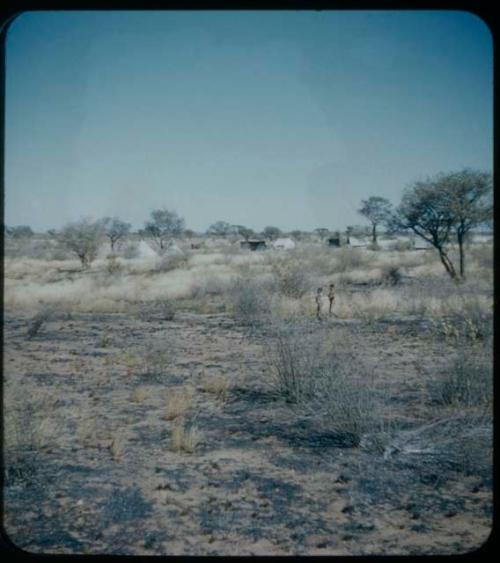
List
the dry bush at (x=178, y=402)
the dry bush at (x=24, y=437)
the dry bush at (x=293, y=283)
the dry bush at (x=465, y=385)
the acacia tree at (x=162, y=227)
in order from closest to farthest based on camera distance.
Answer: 1. the dry bush at (x=24, y=437)
2. the dry bush at (x=465, y=385)
3. the dry bush at (x=178, y=402)
4. the dry bush at (x=293, y=283)
5. the acacia tree at (x=162, y=227)

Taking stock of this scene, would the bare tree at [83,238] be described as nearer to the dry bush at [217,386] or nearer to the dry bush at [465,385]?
the dry bush at [217,386]

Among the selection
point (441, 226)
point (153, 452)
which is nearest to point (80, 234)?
point (441, 226)

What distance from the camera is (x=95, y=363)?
6.92 meters

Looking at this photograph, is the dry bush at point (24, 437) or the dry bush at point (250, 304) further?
the dry bush at point (250, 304)

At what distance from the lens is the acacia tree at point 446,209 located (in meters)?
14.0

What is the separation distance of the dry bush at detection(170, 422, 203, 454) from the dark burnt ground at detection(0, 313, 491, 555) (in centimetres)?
6

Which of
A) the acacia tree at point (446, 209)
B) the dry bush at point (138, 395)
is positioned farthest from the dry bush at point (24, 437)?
the acacia tree at point (446, 209)

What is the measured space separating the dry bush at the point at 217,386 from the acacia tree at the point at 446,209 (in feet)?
32.7

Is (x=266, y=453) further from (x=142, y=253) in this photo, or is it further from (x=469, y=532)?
(x=142, y=253)

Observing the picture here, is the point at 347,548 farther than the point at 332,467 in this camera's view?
No

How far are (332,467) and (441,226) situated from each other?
13239 millimetres

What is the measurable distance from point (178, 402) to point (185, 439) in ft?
3.32

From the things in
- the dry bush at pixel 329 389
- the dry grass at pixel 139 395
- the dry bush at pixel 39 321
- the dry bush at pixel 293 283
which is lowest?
the dry grass at pixel 139 395

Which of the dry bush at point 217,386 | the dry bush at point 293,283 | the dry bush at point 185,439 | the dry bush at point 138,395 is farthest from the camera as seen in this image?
the dry bush at point 293,283
